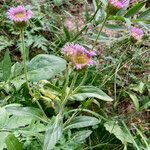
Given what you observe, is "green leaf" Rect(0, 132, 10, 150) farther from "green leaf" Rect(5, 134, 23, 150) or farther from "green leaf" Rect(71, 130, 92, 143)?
"green leaf" Rect(71, 130, 92, 143)

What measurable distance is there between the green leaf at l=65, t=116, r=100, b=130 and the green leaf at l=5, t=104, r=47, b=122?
0.35ft

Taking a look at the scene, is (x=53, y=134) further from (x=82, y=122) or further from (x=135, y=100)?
(x=135, y=100)

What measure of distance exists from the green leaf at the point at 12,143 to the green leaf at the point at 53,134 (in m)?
Result: 0.14

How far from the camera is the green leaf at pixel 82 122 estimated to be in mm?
1521

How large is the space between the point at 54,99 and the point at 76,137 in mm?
182

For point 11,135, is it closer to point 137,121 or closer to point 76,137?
point 76,137

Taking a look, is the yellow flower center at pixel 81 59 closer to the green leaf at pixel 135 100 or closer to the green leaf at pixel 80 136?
the green leaf at pixel 80 136

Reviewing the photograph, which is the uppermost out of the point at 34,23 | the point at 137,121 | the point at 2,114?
the point at 34,23

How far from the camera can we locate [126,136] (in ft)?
6.06

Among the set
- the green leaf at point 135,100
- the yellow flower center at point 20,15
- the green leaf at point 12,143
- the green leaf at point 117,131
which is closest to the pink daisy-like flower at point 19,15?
the yellow flower center at point 20,15

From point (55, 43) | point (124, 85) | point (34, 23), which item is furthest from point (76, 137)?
point (34, 23)

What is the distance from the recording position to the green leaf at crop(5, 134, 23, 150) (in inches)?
58.2

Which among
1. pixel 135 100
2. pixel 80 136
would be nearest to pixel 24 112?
pixel 80 136

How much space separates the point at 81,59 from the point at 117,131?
26.3 inches
